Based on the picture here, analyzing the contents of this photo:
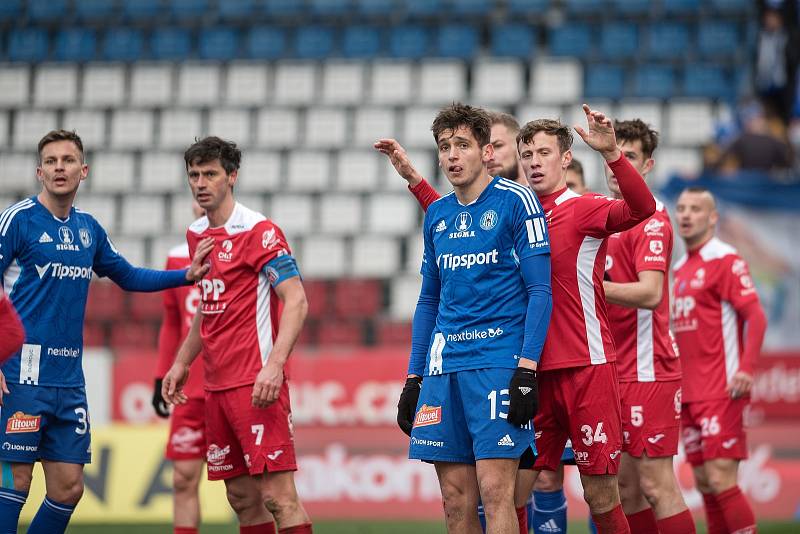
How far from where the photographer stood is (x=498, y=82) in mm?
17312

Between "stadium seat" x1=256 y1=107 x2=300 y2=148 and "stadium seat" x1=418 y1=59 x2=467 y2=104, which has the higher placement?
"stadium seat" x1=418 y1=59 x2=467 y2=104

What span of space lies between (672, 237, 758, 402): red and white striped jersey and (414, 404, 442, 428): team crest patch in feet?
9.61

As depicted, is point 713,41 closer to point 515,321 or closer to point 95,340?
point 95,340

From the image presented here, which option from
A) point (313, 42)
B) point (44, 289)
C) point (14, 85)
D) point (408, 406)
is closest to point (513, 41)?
point (313, 42)

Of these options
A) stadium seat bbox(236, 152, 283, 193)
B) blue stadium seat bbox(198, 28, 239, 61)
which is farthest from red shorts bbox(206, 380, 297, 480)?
blue stadium seat bbox(198, 28, 239, 61)

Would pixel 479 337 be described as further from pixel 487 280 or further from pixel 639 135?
pixel 639 135

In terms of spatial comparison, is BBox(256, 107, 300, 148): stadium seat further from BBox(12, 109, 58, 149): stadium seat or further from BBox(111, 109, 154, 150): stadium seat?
BBox(12, 109, 58, 149): stadium seat

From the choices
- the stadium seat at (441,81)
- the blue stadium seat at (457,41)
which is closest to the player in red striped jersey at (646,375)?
the stadium seat at (441,81)

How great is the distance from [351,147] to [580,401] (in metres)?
11.4

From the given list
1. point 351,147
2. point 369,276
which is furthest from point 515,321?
point 351,147

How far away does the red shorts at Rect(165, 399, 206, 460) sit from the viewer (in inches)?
318

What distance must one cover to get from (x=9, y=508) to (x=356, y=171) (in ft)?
34.6

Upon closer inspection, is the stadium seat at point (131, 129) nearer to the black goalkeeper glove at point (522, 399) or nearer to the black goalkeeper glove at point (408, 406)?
the black goalkeeper glove at point (408, 406)

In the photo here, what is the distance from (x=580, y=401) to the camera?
5.91 metres
